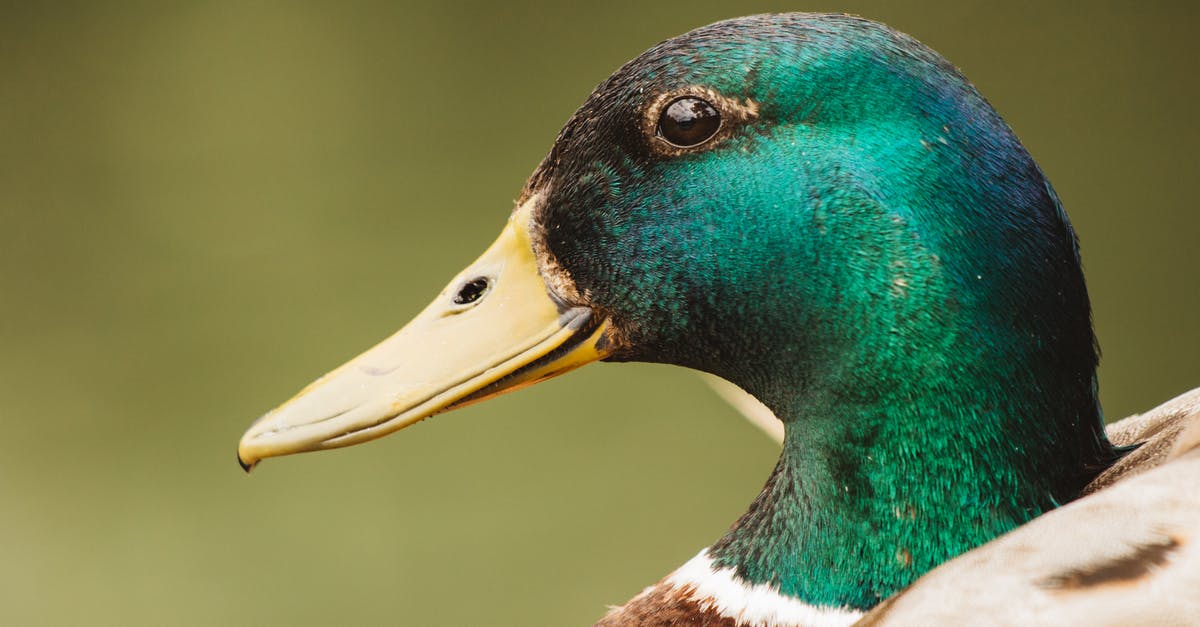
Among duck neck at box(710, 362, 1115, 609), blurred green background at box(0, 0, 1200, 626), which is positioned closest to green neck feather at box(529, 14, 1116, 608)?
duck neck at box(710, 362, 1115, 609)

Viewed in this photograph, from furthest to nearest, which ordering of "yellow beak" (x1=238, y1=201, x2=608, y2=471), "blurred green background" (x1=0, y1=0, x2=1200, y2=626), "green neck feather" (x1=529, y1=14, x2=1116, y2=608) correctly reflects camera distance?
"blurred green background" (x1=0, y1=0, x2=1200, y2=626)
"yellow beak" (x1=238, y1=201, x2=608, y2=471)
"green neck feather" (x1=529, y1=14, x2=1116, y2=608)

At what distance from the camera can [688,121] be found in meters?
0.81

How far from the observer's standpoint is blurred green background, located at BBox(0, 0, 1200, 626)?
246 centimetres

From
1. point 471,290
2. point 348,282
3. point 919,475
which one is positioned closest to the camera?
point 919,475

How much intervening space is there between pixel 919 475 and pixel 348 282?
6.26ft

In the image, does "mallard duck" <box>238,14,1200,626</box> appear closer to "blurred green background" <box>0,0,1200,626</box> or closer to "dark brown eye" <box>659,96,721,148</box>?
"dark brown eye" <box>659,96,721,148</box>

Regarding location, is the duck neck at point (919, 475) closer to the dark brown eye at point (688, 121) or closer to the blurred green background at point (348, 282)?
the dark brown eye at point (688, 121)

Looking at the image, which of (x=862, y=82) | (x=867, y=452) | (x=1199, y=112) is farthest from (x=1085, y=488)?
(x=1199, y=112)

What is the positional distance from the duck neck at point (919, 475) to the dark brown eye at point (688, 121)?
0.17m

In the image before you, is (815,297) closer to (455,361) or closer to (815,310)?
(815,310)

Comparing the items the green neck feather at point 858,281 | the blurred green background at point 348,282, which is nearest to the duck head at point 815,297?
the green neck feather at point 858,281

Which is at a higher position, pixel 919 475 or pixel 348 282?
pixel 348 282

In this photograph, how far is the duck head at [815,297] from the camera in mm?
745

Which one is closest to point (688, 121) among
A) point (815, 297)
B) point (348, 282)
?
point (815, 297)
